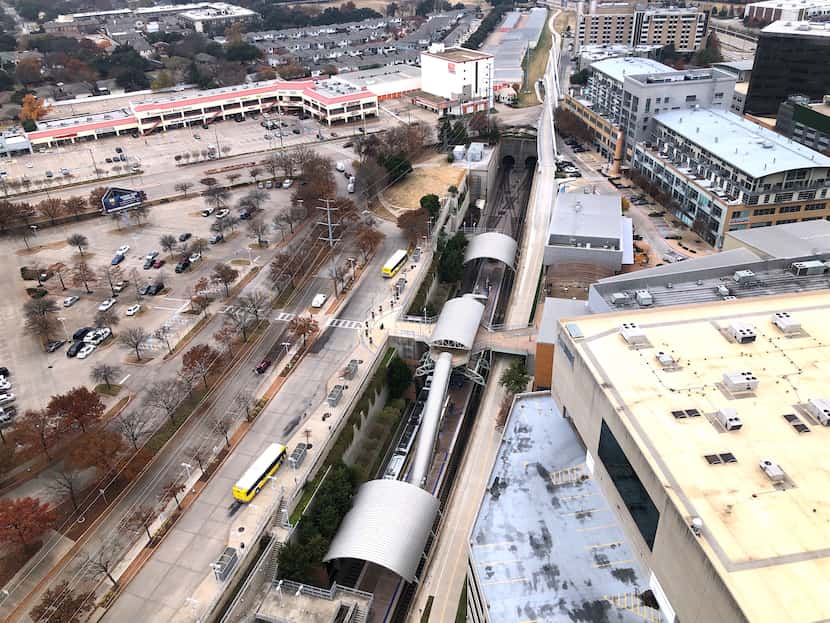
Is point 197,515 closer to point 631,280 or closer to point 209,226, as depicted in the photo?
point 631,280

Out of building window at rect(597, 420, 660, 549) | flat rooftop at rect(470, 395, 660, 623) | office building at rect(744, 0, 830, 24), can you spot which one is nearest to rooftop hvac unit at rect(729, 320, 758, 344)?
building window at rect(597, 420, 660, 549)

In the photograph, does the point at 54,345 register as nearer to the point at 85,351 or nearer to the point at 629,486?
the point at 85,351

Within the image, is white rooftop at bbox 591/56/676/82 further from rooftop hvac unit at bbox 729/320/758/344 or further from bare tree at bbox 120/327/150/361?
bare tree at bbox 120/327/150/361

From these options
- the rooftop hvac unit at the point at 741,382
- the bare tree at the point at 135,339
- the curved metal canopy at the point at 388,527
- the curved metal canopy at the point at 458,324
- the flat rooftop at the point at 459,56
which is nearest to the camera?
the rooftop hvac unit at the point at 741,382

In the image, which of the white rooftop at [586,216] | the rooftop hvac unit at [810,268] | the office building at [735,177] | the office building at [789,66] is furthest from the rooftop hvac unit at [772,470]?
the office building at [789,66]

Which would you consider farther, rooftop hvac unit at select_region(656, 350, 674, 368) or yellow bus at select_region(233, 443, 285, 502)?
yellow bus at select_region(233, 443, 285, 502)

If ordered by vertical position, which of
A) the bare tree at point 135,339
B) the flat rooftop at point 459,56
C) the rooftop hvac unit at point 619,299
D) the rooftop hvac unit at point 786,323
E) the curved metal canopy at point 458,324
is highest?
the flat rooftop at point 459,56

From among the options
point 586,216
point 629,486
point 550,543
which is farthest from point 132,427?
point 586,216

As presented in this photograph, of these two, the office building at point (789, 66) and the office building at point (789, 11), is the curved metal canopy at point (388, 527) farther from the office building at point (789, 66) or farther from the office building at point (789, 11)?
the office building at point (789, 11)
